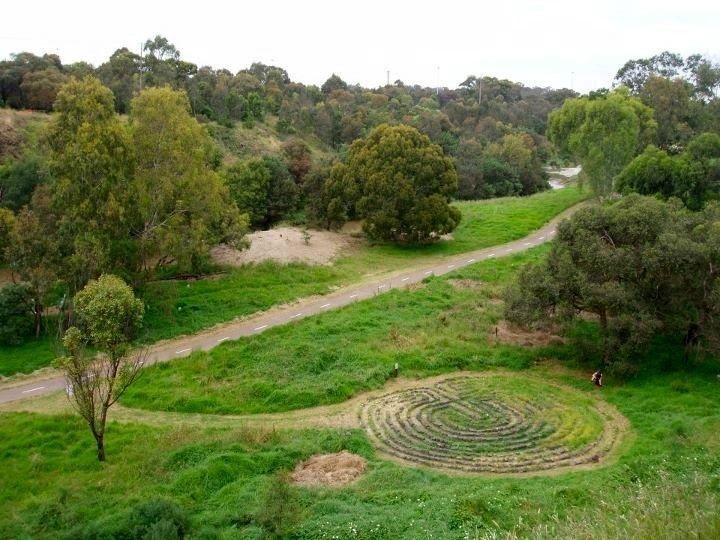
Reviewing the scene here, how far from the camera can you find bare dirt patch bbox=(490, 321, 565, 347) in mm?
29391

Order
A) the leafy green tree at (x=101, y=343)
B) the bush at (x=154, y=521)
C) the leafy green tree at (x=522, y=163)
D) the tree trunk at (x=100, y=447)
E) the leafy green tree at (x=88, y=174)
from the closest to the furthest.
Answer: the bush at (x=154, y=521)
the leafy green tree at (x=101, y=343)
the tree trunk at (x=100, y=447)
the leafy green tree at (x=88, y=174)
the leafy green tree at (x=522, y=163)

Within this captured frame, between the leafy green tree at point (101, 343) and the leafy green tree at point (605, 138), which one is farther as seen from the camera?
the leafy green tree at point (605, 138)

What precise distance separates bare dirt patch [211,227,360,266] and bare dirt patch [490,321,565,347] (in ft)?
46.1

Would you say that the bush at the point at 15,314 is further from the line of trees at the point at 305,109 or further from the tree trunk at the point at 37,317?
the line of trees at the point at 305,109

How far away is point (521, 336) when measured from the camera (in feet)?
98.6

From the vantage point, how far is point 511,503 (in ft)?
50.9

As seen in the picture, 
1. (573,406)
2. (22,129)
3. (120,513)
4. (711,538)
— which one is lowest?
(573,406)

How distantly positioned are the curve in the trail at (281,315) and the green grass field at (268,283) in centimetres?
66

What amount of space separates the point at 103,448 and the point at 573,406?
53.6 feet

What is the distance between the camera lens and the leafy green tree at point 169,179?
3095 centimetres

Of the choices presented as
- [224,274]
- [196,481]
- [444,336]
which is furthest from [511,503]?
[224,274]

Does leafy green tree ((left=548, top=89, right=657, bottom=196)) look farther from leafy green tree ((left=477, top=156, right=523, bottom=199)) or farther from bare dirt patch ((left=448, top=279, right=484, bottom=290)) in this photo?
bare dirt patch ((left=448, top=279, right=484, bottom=290))

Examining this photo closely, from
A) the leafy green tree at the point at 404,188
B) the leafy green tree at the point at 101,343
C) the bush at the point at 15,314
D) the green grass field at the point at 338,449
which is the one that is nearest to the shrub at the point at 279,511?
the green grass field at the point at 338,449

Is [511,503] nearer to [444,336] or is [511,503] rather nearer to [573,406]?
[573,406]
